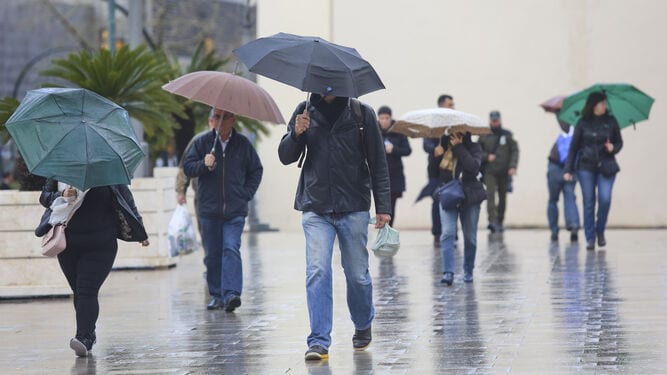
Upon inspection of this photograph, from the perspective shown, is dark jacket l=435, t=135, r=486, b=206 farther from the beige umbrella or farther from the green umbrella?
the green umbrella

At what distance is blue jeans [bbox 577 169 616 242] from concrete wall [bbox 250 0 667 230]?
6273 millimetres

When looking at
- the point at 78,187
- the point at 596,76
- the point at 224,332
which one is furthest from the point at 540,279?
the point at 596,76

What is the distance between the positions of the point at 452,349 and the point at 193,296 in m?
4.63

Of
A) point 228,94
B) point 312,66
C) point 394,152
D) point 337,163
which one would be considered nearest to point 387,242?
point 337,163

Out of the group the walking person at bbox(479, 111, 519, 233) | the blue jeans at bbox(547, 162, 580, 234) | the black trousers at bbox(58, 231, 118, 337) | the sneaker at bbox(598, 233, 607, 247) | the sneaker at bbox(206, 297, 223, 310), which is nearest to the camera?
the black trousers at bbox(58, 231, 118, 337)

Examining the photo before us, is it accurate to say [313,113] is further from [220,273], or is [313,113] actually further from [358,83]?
[220,273]

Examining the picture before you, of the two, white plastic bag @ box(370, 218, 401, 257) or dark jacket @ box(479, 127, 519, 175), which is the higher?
white plastic bag @ box(370, 218, 401, 257)

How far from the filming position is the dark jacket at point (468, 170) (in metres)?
13.7

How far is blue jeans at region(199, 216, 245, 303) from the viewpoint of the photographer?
39.6 feet

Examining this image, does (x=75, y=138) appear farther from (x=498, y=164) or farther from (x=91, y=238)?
(x=498, y=164)

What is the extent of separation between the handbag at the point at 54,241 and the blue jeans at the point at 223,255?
2.73 meters

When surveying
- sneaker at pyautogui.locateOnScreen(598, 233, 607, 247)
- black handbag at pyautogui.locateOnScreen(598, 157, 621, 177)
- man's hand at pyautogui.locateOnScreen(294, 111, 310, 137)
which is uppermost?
man's hand at pyautogui.locateOnScreen(294, 111, 310, 137)

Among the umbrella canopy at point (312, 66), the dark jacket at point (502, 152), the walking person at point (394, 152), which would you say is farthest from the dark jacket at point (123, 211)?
the dark jacket at point (502, 152)

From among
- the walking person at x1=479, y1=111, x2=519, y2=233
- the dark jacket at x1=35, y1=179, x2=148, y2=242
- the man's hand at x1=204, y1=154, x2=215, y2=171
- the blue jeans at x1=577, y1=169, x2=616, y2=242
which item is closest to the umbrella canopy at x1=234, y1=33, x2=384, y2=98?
the dark jacket at x1=35, y1=179, x2=148, y2=242
